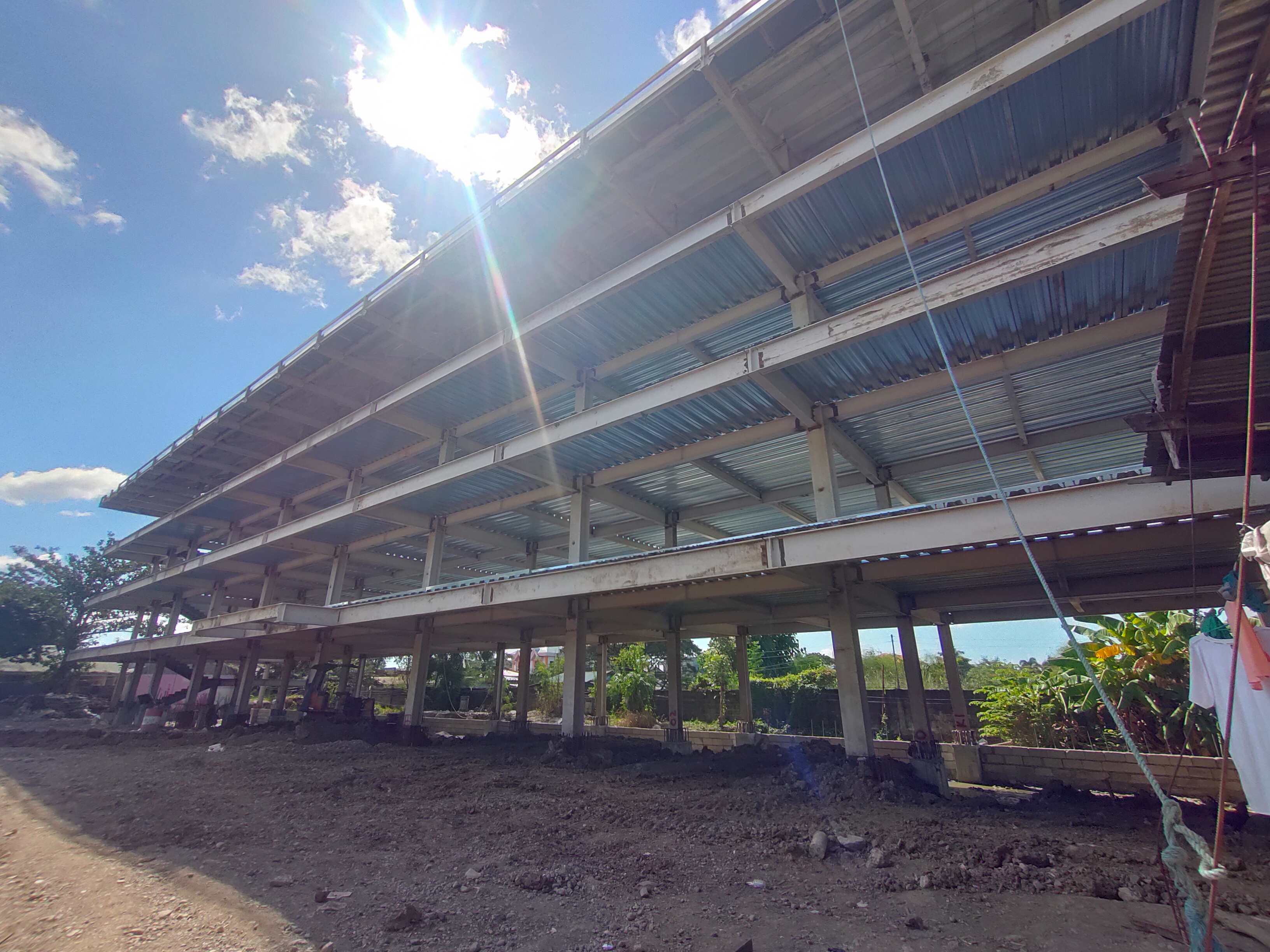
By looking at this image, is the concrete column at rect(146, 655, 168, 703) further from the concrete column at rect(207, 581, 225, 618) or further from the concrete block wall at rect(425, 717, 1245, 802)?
the concrete block wall at rect(425, 717, 1245, 802)

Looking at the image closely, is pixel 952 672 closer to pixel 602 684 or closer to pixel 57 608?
pixel 602 684

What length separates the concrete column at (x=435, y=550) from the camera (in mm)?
15828

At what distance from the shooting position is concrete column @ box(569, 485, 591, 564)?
12914 mm

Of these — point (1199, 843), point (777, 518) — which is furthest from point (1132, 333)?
point (777, 518)

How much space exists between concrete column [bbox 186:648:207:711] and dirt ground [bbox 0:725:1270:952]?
1730 centimetres

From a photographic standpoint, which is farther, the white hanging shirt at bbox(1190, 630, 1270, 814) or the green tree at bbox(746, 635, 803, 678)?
the green tree at bbox(746, 635, 803, 678)

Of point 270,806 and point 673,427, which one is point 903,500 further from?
point 270,806

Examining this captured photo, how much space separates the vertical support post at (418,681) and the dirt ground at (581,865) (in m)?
5.91

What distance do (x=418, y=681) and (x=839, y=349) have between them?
14.9m

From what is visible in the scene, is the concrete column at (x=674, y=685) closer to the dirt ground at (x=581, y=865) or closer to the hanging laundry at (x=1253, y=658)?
the dirt ground at (x=581, y=865)

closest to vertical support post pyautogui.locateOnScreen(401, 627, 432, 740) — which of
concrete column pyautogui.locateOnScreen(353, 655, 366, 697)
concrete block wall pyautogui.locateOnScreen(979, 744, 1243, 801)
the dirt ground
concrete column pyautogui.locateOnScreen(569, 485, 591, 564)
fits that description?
the dirt ground

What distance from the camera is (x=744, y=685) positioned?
17.2 metres

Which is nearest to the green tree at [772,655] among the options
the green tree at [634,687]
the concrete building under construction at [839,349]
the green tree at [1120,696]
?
the green tree at [634,687]

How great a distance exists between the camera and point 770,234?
8914mm
